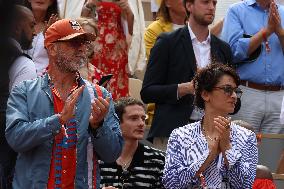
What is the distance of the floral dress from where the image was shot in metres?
8.10

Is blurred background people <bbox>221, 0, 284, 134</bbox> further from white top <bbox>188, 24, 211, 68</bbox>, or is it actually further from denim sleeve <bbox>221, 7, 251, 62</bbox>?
white top <bbox>188, 24, 211, 68</bbox>

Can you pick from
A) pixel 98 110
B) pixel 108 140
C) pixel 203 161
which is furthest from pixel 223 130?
pixel 98 110

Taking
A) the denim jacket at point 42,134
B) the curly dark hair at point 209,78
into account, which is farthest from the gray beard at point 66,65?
the curly dark hair at point 209,78

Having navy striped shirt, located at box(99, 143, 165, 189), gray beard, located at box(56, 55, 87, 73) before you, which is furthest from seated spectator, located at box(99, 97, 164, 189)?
gray beard, located at box(56, 55, 87, 73)

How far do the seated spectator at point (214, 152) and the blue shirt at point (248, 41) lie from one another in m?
2.57

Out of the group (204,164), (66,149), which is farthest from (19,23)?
(204,164)

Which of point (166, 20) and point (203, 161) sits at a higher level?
point (166, 20)

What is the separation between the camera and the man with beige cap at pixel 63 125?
4.31 metres

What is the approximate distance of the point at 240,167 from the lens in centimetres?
488

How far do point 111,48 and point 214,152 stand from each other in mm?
3662

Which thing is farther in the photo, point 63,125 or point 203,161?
point 203,161

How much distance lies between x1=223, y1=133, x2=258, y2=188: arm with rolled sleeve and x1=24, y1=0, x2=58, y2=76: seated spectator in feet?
8.20

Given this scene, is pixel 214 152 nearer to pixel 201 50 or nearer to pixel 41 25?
pixel 201 50

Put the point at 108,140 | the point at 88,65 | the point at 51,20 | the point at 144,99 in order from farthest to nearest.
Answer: the point at 144,99, the point at 51,20, the point at 88,65, the point at 108,140
